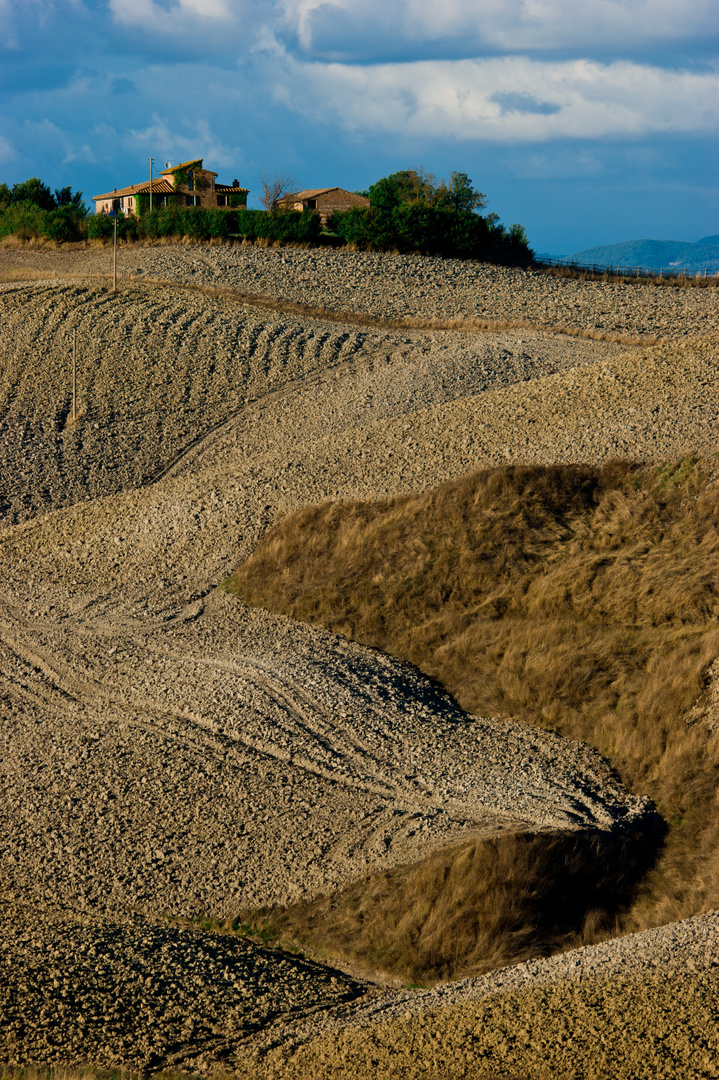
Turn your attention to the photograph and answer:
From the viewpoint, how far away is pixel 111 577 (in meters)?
18.2

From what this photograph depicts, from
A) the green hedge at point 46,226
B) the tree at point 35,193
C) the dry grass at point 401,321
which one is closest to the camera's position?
the dry grass at point 401,321

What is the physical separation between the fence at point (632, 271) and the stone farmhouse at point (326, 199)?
21.8 metres

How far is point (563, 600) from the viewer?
47.4 ft

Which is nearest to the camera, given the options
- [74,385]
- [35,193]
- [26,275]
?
[74,385]

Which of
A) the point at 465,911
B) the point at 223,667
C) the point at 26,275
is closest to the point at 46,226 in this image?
the point at 26,275

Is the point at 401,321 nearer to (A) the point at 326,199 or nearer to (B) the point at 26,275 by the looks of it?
(B) the point at 26,275

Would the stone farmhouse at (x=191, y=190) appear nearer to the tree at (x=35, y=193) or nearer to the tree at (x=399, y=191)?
the tree at (x=35, y=193)

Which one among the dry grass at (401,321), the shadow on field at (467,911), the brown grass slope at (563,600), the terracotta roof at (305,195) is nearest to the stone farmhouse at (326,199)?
the terracotta roof at (305,195)

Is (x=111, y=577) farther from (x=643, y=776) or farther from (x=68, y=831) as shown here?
(x=643, y=776)

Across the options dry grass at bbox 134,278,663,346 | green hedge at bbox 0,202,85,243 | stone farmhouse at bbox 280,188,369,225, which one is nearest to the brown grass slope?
dry grass at bbox 134,278,663,346

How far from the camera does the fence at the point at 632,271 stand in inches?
1677

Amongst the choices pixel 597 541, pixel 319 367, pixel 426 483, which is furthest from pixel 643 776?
pixel 319 367

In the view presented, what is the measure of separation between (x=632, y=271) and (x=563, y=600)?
36442mm

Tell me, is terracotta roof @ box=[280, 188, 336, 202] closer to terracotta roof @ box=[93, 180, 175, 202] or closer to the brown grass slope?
terracotta roof @ box=[93, 180, 175, 202]
